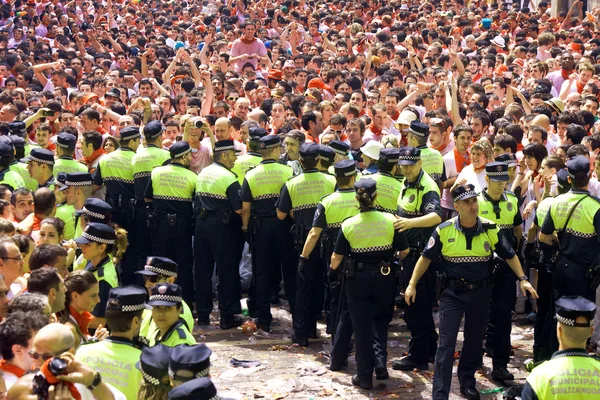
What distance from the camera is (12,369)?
6035 mm

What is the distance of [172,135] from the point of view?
13.6 meters

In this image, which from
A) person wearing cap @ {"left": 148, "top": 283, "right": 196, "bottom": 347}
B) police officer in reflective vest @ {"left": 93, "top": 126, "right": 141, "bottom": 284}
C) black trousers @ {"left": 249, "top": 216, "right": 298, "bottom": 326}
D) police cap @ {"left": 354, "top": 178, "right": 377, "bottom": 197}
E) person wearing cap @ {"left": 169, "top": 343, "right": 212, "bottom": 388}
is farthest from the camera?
police officer in reflective vest @ {"left": 93, "top": 126, "right": 141, "bottom": 284}

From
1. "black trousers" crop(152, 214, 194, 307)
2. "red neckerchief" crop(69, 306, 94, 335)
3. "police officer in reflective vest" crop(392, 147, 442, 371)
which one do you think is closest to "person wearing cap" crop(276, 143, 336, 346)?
"police officer in reflective vest" crop(392, 147, 442, 371)

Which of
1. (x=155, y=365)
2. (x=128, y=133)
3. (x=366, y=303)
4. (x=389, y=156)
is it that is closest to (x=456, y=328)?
(x=366, y=303)

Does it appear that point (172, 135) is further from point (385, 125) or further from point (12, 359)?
point (12, 359)

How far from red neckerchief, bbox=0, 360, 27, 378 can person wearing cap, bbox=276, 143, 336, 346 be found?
5.00m

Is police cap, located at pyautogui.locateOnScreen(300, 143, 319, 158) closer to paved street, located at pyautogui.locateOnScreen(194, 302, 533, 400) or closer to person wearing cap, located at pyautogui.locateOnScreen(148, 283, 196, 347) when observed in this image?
paved street, located at pyautogui.locateOnScreen(194, 302, 533, 400)

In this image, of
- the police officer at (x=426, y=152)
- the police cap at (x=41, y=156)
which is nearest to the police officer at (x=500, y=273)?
the police officer at (x=426, y=152)

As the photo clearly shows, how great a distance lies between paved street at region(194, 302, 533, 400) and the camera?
9.69m

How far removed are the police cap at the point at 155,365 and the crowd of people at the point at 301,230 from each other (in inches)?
0.5

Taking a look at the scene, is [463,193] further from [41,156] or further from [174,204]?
[41,156]

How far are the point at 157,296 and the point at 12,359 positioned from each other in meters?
1.42

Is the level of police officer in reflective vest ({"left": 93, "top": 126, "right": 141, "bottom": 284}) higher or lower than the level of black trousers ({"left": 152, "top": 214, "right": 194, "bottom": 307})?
higher

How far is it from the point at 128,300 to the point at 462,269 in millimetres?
3429
